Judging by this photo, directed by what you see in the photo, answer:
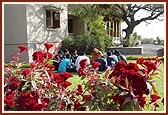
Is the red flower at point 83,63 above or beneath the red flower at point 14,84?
above

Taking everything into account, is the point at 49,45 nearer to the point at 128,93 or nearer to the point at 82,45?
the point at 128,93

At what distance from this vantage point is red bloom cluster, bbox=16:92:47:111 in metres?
2.42

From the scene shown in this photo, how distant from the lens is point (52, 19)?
1554cm

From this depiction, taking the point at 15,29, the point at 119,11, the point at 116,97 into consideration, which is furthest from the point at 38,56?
the point at 119,11

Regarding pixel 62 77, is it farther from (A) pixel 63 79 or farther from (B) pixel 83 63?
(B) pixel 83 63

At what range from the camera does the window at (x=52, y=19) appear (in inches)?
600

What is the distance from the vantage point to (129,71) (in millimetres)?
2535

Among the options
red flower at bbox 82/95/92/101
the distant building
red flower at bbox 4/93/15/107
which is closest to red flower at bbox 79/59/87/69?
red flower at bbox 82/95/92/101

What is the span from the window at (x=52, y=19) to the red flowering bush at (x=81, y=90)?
41.5 feet

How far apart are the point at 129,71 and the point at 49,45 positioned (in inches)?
29.9

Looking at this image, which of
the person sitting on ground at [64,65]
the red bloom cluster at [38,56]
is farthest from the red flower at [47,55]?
the person sitting on ground at [64,65]

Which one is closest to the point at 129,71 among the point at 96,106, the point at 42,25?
the point at 96,106

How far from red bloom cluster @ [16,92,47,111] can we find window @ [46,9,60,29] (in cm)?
1290

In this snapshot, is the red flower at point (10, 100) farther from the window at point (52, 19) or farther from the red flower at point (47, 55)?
the window at point (52, 19)
